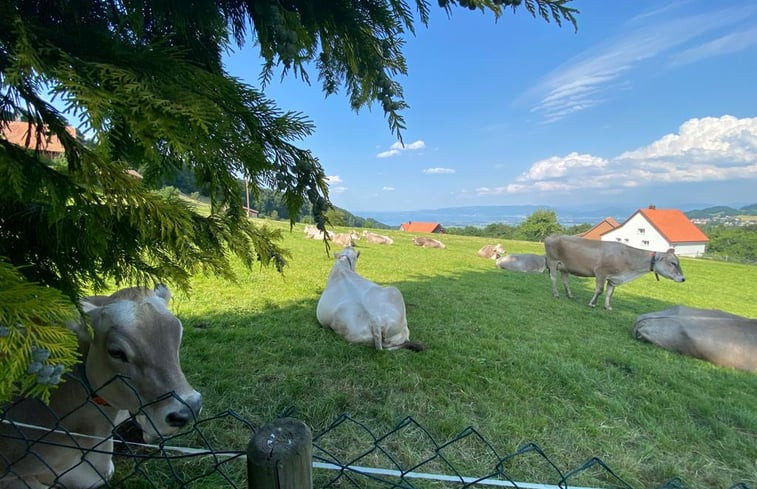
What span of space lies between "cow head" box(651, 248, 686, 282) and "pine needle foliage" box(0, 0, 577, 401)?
11.6 metres

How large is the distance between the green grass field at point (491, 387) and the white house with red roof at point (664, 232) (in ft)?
154

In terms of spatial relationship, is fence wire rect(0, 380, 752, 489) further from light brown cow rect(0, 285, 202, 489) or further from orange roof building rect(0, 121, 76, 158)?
orange roof building rect(0, 121, 76, 158)

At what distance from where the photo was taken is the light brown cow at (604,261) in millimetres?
10430

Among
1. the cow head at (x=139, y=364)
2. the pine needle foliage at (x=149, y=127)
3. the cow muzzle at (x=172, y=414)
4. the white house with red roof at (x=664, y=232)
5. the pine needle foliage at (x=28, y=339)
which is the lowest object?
the white house with red roof at (x=664, y=232)

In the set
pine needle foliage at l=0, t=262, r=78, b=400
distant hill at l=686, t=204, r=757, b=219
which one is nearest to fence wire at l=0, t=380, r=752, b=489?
pine needle foliage at l=0, t=262, r=78, b=400

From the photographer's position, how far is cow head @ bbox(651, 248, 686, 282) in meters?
10.7

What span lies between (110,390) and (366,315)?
3.50m

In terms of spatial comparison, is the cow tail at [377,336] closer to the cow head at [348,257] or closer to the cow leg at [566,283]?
the cow head at [348,257]

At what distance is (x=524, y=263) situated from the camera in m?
16.3

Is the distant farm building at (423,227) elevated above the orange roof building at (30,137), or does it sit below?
below

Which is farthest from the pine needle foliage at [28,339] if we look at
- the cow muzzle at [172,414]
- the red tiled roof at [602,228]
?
the red tiled roof at [602,228]

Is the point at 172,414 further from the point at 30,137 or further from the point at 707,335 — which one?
the point at 707,335

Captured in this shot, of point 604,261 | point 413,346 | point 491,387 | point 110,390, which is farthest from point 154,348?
point 604,261

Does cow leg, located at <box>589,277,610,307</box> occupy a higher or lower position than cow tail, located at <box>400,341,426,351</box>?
lower
